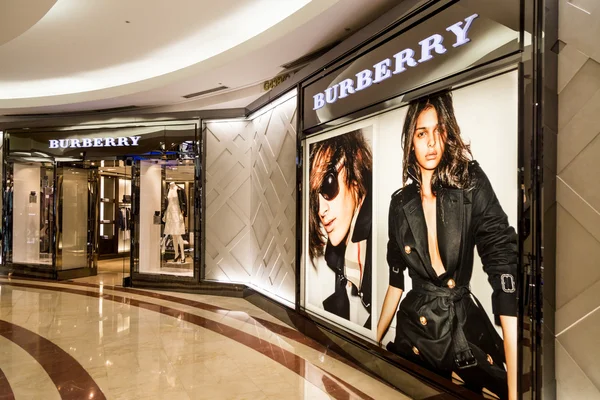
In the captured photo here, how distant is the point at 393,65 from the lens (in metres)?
3.22

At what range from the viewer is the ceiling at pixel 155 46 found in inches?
153

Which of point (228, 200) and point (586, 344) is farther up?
point (228, 200)

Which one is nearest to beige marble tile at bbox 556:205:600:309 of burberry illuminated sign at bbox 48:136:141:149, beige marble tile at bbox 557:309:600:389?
beige marble tile at bbox 557:309:600:389

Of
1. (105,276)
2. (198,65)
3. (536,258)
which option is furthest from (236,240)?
(536,258)

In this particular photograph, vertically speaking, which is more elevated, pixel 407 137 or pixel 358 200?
pixel 407 137

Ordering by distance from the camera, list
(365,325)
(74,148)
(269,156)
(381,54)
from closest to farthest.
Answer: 1. (381,54)
2. (365,325)
3. (269,156)
4. (74,148)

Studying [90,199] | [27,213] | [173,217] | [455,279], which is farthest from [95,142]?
[455,279]

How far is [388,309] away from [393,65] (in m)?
→ 1.92

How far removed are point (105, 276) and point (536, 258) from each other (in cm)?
803

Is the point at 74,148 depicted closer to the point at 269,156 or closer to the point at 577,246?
the point at 269,156

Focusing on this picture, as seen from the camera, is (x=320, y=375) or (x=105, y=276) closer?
(x=320, y=375)

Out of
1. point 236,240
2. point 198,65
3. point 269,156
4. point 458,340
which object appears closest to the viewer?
point 458,340

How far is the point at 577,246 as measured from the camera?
2.09 m

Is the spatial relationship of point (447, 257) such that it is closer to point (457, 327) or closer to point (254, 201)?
point (457, 327)
